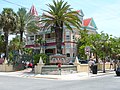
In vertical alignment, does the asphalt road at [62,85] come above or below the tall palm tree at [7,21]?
below

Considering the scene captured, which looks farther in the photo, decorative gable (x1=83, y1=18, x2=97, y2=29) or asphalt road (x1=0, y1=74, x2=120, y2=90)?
decorative gable (x1=83, y1=18, x2=97, y2=29)

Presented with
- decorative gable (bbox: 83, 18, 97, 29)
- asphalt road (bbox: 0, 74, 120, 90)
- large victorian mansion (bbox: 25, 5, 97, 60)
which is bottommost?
asphalt road (bbox: 0, 74, 120, 90)

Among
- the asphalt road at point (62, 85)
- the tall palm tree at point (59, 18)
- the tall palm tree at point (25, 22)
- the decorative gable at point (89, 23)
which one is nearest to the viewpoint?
the asphalt road at point (62, 85)

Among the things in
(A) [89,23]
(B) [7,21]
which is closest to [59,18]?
(B) [7,21]

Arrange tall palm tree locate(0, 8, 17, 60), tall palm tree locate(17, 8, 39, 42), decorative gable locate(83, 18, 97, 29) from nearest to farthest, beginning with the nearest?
tall palm tree locate(0, 8, 17, 60)
tall palm tree locate(17, 8, 39, 42)
decorative gable locate(83, 18, 97, 29)

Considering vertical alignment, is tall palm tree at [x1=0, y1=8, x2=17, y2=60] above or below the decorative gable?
below

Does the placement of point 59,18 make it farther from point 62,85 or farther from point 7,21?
point 62,85

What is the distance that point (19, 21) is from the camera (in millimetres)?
43406

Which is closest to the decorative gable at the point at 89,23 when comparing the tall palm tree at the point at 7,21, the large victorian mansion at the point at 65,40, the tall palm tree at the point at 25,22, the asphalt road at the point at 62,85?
the large victorian mansion at the point at 65,40

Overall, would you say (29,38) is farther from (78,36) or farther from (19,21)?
(19,21)

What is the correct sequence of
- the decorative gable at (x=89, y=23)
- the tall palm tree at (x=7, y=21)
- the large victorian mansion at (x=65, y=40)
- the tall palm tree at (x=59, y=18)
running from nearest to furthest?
the tall palm tree at (x=59, y=18) < the tall palm tree at (x=7, y=21) < the large victorian mansion at (x=65, y=40) < the decorative gable at (x=89, y=23)

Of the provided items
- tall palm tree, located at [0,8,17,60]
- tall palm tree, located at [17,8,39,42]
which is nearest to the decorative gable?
tall palm tree, located at [17,8,39,42]

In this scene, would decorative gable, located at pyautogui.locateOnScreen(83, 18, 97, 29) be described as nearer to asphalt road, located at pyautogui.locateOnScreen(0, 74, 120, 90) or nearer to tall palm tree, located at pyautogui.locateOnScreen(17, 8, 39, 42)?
tall palm tree, located at pyautogui.locateOnScreen(17, 8, 39, 42)

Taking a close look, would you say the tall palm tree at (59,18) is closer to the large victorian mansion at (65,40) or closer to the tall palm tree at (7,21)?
the tall palm tree at (7,21)
